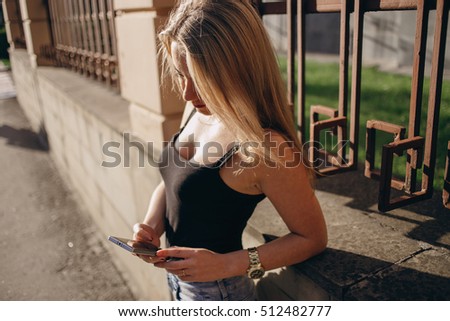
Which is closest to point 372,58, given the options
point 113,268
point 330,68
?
point 330,68

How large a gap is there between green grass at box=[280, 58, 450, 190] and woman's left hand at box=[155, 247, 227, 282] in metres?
1.72

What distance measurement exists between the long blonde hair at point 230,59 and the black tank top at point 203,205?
0.14 meters

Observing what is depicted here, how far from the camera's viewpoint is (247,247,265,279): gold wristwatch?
1.53 metres

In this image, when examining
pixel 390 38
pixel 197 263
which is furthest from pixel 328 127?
pixel 390 38

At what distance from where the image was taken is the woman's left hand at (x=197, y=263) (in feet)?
5.05

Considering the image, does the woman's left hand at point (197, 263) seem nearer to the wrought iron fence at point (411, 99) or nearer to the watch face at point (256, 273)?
the watch face at point (256, 273)

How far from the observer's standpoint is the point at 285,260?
1.52 m

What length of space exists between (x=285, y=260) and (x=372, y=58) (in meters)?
11.2

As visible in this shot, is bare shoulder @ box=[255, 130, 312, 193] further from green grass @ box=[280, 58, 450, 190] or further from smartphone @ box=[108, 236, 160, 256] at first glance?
green grass @ box=[280, 58, 450, 190]

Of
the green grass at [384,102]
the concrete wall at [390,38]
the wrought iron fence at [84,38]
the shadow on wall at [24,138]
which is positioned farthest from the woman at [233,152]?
the concrete wall at [390,38]

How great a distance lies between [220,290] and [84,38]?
4235mm

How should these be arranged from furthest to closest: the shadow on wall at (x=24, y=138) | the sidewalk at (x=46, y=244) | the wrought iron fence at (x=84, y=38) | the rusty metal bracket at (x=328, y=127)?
the shadow on wall at (x=24, y=138) → the wrought iron fence at (x=84, y=38) → the sidewalk at (x=46, y=244) → the rusty metal bracket at (x=328, y=127)

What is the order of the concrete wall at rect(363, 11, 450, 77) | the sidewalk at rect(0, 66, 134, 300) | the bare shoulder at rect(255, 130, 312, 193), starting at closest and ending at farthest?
the bare shoulder at rect(255, 130, 312, 193), the sidewalk at rect(0, 66, 134, 300), the concrete wall at rect(363, 11, 450, 77)

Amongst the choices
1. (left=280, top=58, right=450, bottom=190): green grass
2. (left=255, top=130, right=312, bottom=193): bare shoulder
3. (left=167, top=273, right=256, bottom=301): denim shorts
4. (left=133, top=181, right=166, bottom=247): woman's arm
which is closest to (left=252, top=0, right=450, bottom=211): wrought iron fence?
(left=255, top=130, right=312, bottom=193): bare shoulder
